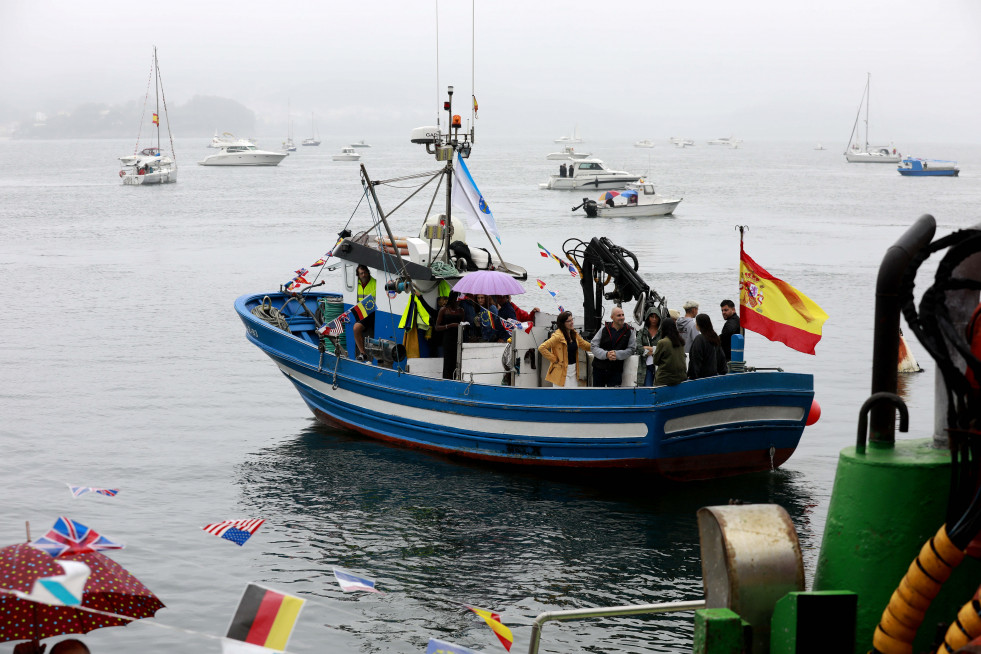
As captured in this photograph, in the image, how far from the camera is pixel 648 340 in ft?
50.0

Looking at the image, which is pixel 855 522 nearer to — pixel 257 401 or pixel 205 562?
pixel 205 562

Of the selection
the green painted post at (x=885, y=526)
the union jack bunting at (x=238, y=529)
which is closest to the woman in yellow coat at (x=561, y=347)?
the union jack bunting at (x=238, y=529)

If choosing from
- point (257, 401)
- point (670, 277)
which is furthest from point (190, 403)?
point (670, 277)

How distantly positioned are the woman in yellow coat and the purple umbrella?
0.82 m

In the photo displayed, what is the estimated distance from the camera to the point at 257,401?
22656mm

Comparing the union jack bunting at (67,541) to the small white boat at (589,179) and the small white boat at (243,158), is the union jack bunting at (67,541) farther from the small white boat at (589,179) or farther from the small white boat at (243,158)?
the small white boat at (243,158)

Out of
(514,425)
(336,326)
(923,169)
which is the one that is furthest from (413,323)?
(923,169)

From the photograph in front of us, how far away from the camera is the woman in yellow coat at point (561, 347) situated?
15180mm

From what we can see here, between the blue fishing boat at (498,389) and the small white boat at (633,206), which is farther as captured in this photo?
the small white boat at (633,206)

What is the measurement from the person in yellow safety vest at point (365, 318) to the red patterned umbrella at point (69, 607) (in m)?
Answer: 10.5

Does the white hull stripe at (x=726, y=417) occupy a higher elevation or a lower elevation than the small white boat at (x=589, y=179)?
lower

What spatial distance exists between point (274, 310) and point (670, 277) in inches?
918

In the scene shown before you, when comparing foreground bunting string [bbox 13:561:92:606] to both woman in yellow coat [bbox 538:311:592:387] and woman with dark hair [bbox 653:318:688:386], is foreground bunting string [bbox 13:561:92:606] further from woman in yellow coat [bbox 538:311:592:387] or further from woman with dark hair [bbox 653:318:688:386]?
woman in yellow coat [bbox 538:311:592:387]

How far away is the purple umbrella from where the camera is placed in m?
15.4
